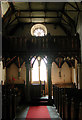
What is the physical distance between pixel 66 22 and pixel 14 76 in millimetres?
7941

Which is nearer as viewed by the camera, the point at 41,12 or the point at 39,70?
the point at 41,12

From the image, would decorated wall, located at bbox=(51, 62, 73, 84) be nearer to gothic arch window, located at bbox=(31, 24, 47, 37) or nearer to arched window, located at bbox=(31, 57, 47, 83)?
arched window, located at bbox=(31, 57, 47, 83)

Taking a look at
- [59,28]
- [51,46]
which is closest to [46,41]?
[51,46]

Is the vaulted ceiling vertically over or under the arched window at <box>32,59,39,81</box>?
over

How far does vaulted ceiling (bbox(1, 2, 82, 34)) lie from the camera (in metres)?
12.3

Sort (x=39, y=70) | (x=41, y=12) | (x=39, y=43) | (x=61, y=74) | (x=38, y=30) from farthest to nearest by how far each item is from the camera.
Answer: (x=39, y=70), (x=61, y=74), (x=38, y=30), (x=41, y=12), (x=39, y=43)

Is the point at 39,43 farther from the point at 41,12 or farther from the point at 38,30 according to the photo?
the point at 38,30

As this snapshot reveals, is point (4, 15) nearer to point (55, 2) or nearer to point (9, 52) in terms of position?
point (9, 52)

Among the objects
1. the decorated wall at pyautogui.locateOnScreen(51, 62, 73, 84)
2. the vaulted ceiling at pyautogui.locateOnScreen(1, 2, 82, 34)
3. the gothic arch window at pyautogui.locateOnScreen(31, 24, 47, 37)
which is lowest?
the decorated wall at pyautogui.locateOnScreen(51, 62, 73, 84)

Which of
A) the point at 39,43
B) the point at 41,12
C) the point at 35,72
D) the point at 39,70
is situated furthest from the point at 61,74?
the point at 41,12

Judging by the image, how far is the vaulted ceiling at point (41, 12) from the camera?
40.4 feet

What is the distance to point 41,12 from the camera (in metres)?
14.3

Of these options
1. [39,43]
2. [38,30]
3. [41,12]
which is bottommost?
[39,43]

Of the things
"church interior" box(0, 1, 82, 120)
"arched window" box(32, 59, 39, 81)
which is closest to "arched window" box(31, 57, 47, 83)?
"arched window" box(32, 59, 39, 81)
